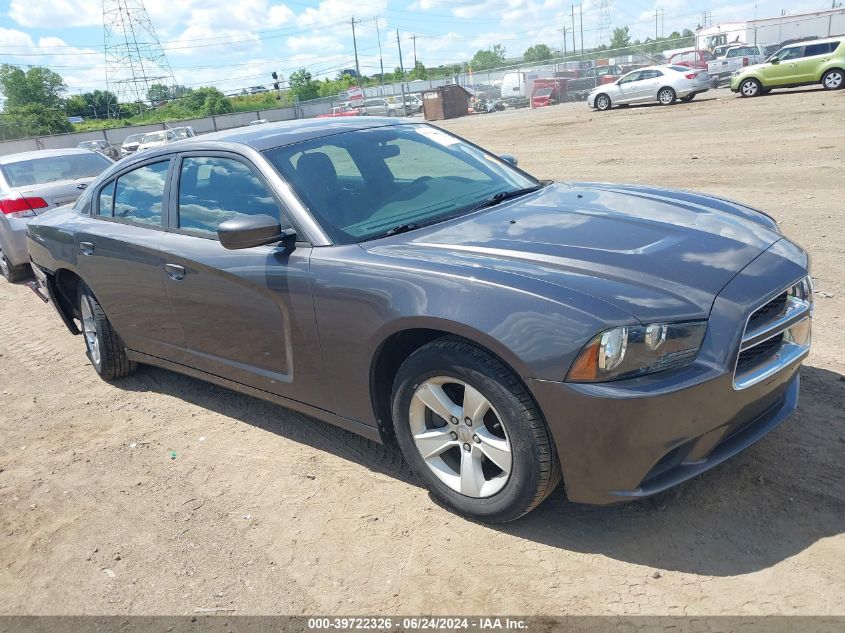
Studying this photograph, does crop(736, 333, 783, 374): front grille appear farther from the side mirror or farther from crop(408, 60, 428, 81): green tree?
crop(408, 60, 428, 81): green tree

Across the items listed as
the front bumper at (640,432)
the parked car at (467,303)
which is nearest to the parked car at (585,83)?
the parked car at (467,303)

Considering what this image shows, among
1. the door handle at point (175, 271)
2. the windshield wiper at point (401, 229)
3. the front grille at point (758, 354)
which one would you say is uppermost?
the windshield wiper at point (401, 229)

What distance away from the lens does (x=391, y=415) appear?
3.41 meters

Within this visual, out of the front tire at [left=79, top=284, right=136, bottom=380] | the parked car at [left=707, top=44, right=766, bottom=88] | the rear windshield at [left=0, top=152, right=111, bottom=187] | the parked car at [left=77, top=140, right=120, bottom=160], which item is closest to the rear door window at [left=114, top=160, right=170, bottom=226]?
the front tire at [left=79, top=284, right=136, bottom=380]

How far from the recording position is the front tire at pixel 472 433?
9.13 feet

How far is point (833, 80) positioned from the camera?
21906mm

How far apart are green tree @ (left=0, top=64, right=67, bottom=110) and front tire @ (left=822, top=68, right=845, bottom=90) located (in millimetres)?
96221

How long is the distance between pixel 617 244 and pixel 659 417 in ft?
2.77

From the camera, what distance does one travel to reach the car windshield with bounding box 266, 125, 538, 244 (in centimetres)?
359

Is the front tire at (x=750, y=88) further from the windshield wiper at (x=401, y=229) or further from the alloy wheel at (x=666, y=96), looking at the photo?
the windshield wiper at (x=401, y=229)

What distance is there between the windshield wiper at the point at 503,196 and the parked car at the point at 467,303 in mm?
20

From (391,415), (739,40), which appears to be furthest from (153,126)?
(391,415)

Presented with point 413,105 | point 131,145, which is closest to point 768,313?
point 131,145

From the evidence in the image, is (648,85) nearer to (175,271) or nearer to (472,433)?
(175,271)
